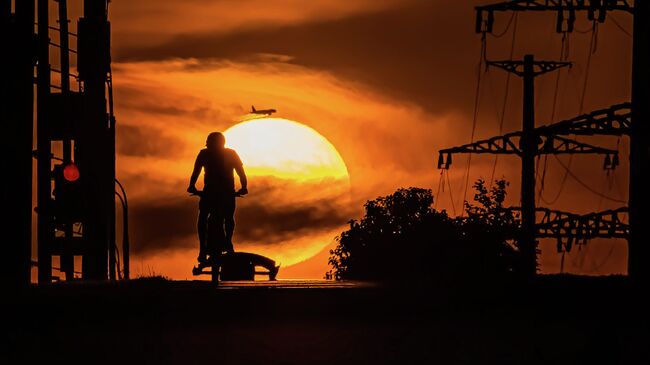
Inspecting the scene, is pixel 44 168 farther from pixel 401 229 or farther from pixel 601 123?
pixel 401 229

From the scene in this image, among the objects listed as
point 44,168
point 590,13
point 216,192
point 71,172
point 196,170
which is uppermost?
point 590,13

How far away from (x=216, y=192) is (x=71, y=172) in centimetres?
1333

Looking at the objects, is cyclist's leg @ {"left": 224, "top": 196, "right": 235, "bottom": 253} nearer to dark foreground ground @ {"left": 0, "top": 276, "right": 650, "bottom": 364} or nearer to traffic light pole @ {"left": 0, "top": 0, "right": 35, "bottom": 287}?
traffic light pole @ {"left": 0, "top": 0, "right": 35, "bottom": 287}

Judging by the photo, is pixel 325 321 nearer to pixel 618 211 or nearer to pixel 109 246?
pixel 109 246

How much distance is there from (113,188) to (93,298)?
70.8 feet

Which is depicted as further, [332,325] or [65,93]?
[65,93]

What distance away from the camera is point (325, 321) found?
1694cm

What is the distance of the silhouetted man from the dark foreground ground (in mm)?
3272

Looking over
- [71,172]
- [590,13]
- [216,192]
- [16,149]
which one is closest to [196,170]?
[216,192]

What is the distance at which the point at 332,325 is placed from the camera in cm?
1647

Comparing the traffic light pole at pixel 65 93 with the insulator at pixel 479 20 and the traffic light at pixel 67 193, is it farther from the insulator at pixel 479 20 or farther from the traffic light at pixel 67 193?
the insulator at pixel 479 20

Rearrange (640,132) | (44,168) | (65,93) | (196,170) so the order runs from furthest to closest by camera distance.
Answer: (65,93), (44,168), (640,132), (196,170)

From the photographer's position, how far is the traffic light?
35.8 metres

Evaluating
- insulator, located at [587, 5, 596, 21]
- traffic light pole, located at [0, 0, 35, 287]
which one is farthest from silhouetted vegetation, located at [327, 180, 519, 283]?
traffic light pole, located at [0, 0, 35, 287]
